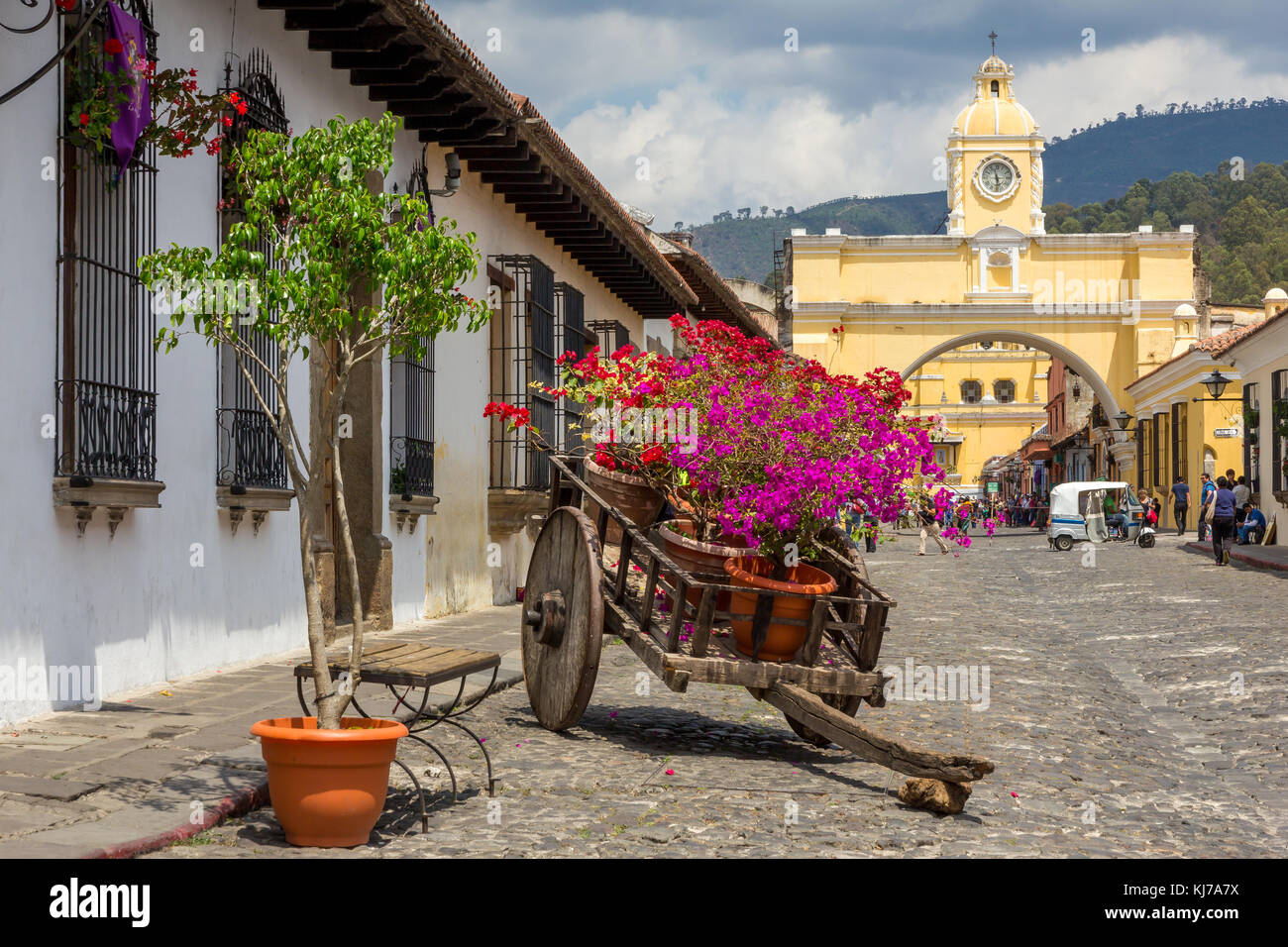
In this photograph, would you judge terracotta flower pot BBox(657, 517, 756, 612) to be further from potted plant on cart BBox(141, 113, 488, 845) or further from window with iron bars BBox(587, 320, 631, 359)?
window with iron bars BBox(587, 320, 631, 359)

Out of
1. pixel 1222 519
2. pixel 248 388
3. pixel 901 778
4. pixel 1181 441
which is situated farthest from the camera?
pixel 1181 441

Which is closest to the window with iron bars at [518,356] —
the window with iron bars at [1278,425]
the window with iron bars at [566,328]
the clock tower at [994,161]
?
the window with iron bars at [566,328]

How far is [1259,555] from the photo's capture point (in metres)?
22.4

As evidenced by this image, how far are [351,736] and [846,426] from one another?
299 centimetres

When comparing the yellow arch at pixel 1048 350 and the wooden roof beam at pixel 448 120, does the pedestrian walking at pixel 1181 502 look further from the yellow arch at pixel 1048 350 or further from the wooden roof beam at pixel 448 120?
the wooden roof beam at pixel 448 120

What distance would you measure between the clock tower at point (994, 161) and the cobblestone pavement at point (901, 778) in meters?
41.3

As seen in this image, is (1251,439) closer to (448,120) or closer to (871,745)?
(448,120)

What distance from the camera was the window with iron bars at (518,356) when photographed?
565 inches

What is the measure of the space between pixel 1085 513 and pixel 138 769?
3004 centimetres

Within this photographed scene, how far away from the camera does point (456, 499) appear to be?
43.4ft

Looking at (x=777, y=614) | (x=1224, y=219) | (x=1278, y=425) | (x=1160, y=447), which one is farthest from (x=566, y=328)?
(x=1224, y=219)

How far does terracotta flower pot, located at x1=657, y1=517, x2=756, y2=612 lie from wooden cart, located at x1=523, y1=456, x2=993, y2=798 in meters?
0.06
